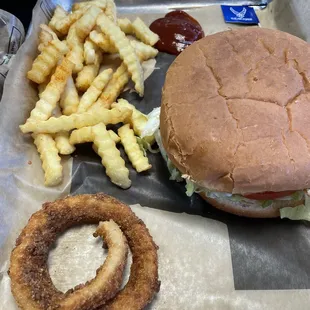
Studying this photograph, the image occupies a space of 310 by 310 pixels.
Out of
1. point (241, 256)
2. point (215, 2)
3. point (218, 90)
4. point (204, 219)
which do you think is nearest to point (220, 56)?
point (218, 90)

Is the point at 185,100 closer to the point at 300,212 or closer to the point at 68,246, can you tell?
the point at 300,212

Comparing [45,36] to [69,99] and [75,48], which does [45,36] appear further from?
[69,99]

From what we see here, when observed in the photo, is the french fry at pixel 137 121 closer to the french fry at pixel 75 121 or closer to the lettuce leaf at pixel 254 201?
the french fry at pixel 75 121

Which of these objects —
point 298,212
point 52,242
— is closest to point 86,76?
point 52,242

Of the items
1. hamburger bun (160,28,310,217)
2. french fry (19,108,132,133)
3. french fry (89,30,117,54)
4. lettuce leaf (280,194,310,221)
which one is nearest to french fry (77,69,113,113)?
french fry (19,108,132,133)

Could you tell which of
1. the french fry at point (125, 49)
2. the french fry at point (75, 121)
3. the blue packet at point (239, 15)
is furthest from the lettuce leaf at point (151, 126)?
the blue packet at point (239, 15)
